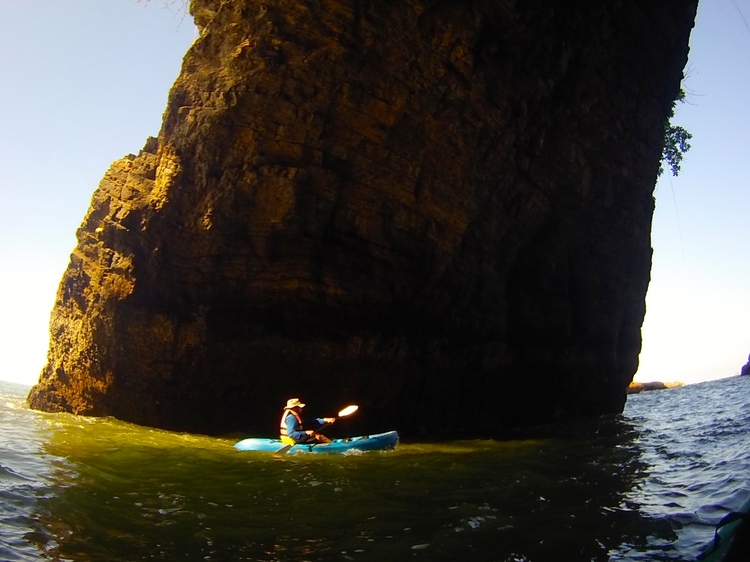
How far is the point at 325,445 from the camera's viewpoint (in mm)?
10625

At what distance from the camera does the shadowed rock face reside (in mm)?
11609

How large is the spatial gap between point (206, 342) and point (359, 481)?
17.9 feet

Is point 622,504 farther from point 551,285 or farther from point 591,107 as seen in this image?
point 591,107

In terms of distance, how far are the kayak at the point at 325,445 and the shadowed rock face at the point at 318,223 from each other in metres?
2.01

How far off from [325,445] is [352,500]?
395 centimetres

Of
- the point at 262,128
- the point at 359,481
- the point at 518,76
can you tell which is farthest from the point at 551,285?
the point at 359,481

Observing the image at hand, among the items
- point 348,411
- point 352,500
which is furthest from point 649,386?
point 352,500

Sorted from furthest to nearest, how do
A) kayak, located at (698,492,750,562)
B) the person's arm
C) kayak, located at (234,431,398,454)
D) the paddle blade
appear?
the paddle blade → the person's arm → kayak, located at (234,431,398,454) → kayak, located at (698,492,750,562)

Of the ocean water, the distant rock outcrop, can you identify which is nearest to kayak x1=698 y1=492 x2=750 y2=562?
the ocean water

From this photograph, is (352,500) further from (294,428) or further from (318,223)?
(318,223)

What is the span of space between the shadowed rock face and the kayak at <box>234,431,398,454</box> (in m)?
2.01

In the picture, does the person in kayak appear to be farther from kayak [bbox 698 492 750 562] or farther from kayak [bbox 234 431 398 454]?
kayak [bbox 698 492 750 562]

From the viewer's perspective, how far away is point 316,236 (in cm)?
1205

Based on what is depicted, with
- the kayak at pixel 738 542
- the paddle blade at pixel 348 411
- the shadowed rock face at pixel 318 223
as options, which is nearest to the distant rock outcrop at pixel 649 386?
the shadowed rock face at pixel 318 223
